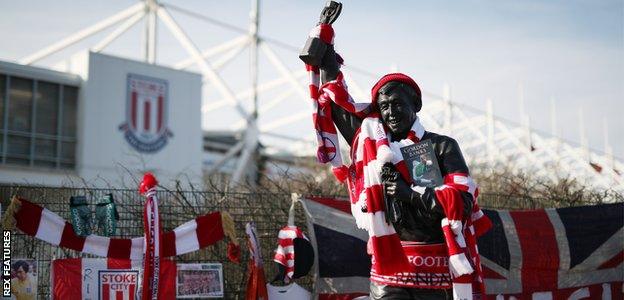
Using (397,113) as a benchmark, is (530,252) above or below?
below

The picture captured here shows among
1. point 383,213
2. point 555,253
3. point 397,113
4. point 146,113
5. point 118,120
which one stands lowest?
point 555,253

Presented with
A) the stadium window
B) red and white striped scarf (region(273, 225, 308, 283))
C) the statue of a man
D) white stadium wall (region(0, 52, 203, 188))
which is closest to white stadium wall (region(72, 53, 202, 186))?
white stadium wall (region(0, 52, 203, 188))

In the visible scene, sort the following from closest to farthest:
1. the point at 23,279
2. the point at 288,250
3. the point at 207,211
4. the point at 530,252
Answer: the point at 23,279, the point at 288,250, the point at 207,211, the point at 530,252

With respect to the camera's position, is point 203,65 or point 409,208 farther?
point 203,65

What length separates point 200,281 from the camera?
7.25 m

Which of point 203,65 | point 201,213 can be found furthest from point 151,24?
point 201,213

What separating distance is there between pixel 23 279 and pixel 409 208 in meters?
3.44

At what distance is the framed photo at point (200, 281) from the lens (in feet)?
23.4

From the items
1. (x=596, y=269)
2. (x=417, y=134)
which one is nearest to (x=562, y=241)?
(x=596, y=269)

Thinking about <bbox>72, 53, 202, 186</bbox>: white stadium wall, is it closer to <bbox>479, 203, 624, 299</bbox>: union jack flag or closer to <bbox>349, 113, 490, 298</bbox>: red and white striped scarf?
<bbox>479, 203, 624, 299</bbox>: union jack flag

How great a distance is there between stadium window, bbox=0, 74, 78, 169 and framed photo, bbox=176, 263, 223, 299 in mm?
17057

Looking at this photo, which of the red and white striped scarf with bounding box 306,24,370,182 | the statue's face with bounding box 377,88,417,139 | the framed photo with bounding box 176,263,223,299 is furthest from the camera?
the framed photo with bounding box 176,263,223,299

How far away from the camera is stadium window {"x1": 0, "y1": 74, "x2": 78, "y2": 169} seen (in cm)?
2272

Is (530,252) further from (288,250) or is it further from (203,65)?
(203,65)
